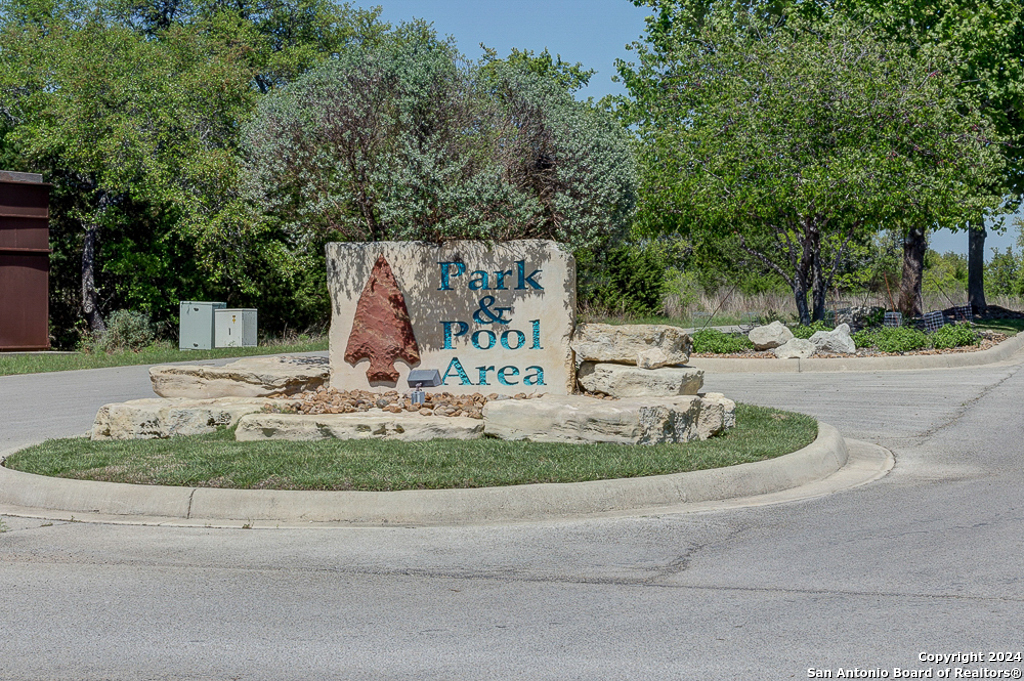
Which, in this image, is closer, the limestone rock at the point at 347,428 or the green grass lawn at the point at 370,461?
the green grass lawn at the point at 370,461

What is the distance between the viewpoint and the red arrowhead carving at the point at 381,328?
11.3 metres

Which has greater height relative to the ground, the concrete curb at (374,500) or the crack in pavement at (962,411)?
the crack in pavement at (962,411)

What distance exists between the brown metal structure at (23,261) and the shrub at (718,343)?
15162mm

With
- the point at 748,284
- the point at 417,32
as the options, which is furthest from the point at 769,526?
the point at 748,284

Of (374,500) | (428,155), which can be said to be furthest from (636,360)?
(374,500)

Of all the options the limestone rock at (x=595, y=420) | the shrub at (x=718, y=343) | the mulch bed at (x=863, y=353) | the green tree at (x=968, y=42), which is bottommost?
the limestone rock at (x=595, y=420)

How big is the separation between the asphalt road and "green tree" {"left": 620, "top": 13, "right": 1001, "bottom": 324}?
46.7 ft

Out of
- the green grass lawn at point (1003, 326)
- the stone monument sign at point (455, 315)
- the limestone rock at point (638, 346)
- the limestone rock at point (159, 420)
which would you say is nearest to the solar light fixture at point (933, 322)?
the green grass lawn at point (1003, 326)

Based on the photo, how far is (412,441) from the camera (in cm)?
946

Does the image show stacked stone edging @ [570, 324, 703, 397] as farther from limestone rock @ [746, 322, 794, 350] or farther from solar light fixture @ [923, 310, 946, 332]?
solar light fixture @ [923, 310, 946, 332]

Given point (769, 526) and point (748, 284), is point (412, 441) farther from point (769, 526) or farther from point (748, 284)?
point (748, 284)

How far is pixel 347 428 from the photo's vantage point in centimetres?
952

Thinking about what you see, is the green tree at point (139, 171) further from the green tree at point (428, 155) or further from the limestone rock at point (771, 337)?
the green tree at point (428, 155)

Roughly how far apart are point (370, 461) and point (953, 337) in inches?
643
